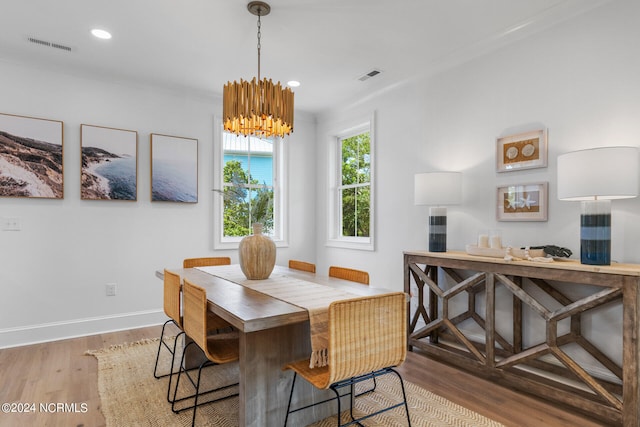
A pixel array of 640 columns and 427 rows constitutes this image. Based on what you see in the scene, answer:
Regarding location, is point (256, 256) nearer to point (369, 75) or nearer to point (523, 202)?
point (523, 202)

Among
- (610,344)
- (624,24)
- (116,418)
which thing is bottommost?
(116,418)

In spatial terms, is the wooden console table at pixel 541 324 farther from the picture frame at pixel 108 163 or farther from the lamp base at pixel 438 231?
the picture frame at pixel 108 163

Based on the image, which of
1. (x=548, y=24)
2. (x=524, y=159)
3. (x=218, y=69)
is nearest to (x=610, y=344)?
(x=524, y=159)

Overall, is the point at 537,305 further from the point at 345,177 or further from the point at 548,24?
the point at 345,177

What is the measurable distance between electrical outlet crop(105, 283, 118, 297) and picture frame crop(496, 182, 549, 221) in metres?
3.78

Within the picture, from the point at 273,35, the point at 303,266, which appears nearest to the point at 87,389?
the point at 303,266

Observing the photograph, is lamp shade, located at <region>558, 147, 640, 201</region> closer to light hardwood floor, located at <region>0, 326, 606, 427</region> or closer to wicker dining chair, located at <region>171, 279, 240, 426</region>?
light hardwood floor, located at <region>0, 326, 606, 427</region>

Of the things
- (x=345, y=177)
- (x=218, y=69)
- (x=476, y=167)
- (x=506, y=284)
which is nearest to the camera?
(x=506, y=284)

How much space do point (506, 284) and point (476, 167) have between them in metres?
1.09

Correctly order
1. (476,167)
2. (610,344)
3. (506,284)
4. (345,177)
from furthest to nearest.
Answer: (345,177)
(476,167)
(506,284)
(610,344)

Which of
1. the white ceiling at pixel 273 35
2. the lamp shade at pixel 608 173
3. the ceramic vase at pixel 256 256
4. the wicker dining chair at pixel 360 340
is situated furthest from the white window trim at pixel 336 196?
Answer: the wicker dining chair at pixel 360 340

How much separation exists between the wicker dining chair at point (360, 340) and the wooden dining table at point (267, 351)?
0.37 ft

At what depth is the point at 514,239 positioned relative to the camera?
113 inches

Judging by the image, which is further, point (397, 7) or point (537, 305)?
point (397, 7)
